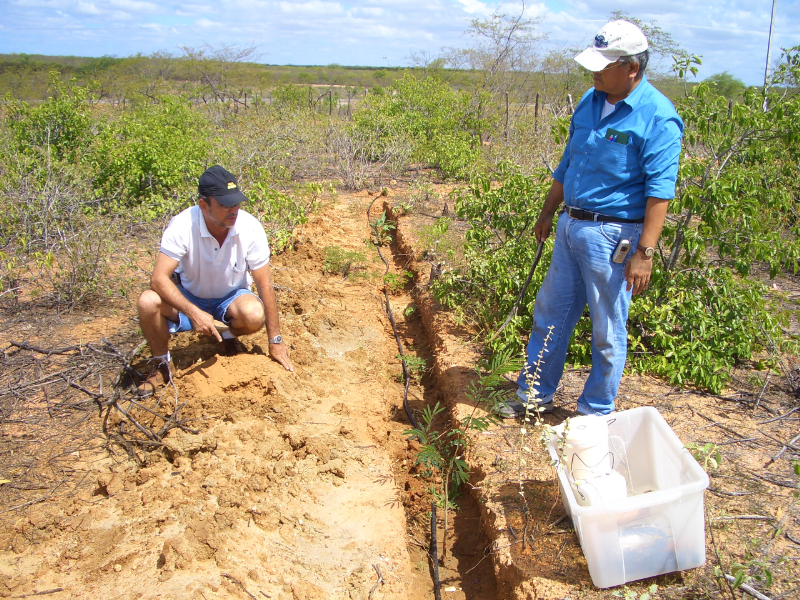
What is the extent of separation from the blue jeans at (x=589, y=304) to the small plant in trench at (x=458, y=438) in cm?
19

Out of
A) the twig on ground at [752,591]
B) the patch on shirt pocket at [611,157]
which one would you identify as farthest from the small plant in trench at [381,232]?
the twig on ground at [752,591]

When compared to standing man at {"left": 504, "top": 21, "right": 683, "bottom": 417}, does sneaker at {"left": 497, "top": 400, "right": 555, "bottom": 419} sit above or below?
below

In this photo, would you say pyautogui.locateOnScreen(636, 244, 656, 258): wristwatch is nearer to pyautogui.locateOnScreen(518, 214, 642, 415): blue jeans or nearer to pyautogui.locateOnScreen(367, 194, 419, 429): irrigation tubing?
pyautogui.locateOnScreen(518, 214, 642, 415): blue jeans

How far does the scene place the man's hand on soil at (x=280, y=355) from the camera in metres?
4.16

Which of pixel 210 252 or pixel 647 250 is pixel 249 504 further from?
pixel 647 250

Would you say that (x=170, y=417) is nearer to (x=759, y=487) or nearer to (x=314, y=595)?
(x=314, y=595)

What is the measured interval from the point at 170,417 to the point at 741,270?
397cm

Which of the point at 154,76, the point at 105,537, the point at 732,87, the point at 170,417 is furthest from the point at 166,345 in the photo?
the point at 154,76

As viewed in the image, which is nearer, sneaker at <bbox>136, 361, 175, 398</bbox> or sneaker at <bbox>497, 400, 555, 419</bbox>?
sneaker at <bbox>497, 400, 555, 419</bbox>

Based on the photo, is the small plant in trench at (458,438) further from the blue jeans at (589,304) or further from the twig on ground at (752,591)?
the twig on ground at (752,591)

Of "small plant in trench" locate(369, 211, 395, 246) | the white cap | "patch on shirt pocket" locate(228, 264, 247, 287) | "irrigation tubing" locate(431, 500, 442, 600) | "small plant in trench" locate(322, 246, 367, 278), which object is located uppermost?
the white cap

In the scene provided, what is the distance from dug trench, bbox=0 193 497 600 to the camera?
2.69 meters

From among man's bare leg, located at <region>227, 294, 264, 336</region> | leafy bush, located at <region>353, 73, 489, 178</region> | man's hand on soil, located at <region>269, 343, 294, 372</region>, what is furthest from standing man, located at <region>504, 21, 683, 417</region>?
leafy bush, located at <region>353, 73, 489, 178</region>

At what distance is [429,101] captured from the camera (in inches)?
499
